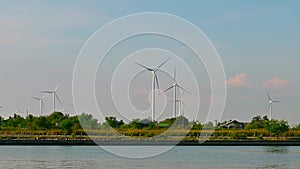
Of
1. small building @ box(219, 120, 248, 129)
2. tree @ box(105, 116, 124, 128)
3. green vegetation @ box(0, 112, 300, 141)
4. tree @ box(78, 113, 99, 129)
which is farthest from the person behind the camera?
Answer: small building @ box(219, 120, 248, 129)

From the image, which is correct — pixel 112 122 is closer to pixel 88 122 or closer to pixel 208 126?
pixel 88 122

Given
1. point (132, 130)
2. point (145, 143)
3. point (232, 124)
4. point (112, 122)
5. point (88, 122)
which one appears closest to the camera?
point (145, 143)

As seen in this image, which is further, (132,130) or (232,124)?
(232,124)

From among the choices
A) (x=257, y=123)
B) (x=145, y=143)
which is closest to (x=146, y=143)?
(x=145, y=143)

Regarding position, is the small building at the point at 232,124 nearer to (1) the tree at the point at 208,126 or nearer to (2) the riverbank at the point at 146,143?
(1) the tree at the point at 208,126

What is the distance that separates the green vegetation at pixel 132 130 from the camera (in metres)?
76.2

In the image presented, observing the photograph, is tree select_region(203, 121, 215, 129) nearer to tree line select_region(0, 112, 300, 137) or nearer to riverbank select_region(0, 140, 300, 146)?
tree line select_region(0, 112, 300, 137)

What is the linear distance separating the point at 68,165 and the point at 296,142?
4227 cm

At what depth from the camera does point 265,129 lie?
8312 centimetres

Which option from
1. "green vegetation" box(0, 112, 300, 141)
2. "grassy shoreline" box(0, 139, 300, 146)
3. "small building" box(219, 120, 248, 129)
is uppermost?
"small building" box(219, 120, 248, 129)

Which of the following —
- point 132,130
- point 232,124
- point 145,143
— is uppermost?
point 232,124

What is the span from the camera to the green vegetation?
76.2 metres

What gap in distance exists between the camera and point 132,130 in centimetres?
7844

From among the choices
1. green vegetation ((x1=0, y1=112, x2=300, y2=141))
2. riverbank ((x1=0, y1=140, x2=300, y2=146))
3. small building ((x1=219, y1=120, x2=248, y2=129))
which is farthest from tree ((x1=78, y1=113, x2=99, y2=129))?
small building ((x1=219, y1=120, x2=248, y2=129))
